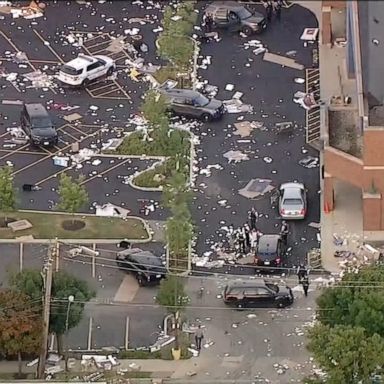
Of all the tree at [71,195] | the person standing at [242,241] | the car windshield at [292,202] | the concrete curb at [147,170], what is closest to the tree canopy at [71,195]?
the tree at [71,195]

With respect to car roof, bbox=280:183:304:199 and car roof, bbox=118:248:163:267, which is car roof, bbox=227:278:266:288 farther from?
car roof, bbox=280:183:304:199

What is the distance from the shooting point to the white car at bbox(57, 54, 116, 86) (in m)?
66.9

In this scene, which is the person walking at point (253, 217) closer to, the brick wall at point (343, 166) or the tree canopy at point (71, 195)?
the brick wall at point (343, 166)

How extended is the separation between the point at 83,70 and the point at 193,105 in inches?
234

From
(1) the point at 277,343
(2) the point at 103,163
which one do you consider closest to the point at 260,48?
(2) the point at 103,163

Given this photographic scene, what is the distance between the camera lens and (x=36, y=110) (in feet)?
206

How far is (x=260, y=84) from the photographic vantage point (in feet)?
224

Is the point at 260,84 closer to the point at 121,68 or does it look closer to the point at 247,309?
the point at 121,68

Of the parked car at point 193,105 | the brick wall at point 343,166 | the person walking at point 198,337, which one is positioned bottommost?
the person walking at point 198,337

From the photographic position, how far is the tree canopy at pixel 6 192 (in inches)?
2152

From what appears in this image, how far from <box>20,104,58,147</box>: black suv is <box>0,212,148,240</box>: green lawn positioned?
17.2 ft

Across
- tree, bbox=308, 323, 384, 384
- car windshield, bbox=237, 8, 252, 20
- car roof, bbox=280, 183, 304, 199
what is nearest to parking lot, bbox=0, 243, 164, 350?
car roof, bbox=280, 183, 304, 199

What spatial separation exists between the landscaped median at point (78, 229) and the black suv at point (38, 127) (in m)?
5.16

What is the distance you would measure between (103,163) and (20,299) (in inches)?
617
